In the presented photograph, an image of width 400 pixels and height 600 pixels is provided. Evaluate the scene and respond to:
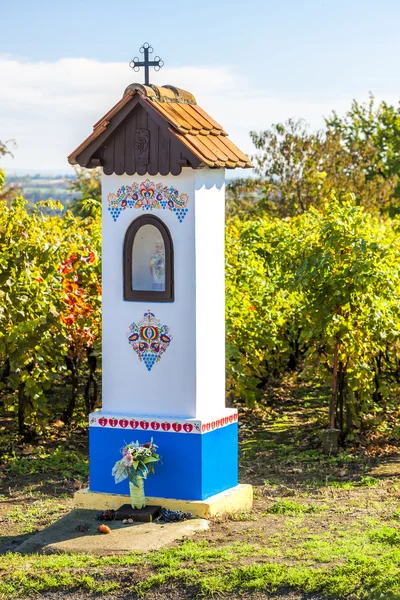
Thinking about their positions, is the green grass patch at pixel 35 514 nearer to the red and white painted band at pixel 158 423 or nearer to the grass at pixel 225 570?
the red and white painted band at pixel 158 423

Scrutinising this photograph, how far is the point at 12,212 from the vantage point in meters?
11.8

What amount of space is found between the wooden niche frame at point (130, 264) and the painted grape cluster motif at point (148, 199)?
123 millimetres

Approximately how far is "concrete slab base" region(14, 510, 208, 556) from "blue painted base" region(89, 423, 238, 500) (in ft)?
1.14

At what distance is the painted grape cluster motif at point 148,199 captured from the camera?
8406 millimetres

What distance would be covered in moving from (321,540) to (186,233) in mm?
2611

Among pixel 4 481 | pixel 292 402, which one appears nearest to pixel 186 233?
pixel 4 481

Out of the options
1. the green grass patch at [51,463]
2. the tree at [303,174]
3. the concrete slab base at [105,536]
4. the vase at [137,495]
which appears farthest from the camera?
the tree at [303,174]

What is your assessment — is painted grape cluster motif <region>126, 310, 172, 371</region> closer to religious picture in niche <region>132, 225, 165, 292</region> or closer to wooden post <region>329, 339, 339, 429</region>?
religious picture in niche <region>132, 225, 165, 292</region>

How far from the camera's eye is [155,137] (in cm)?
846

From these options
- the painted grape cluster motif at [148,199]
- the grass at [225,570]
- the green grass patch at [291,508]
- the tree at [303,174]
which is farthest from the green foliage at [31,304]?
the tree at [303,174]

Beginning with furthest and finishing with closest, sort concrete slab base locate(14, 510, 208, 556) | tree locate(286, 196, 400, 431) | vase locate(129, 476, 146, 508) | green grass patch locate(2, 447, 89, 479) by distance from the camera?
tree locate(286, 196, 400, 431) < green grass patch locate(2, 447, 89, 479) < vase locate(129, 476, 146, 508) < concrete slab base locate(14, 510, 208, 556)

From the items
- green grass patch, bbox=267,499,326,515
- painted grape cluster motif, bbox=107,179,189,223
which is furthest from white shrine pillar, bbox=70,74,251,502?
green grass patch, bbox=267,499,326,515

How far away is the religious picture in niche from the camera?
28.1ft

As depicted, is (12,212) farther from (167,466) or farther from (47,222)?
(167,466)
